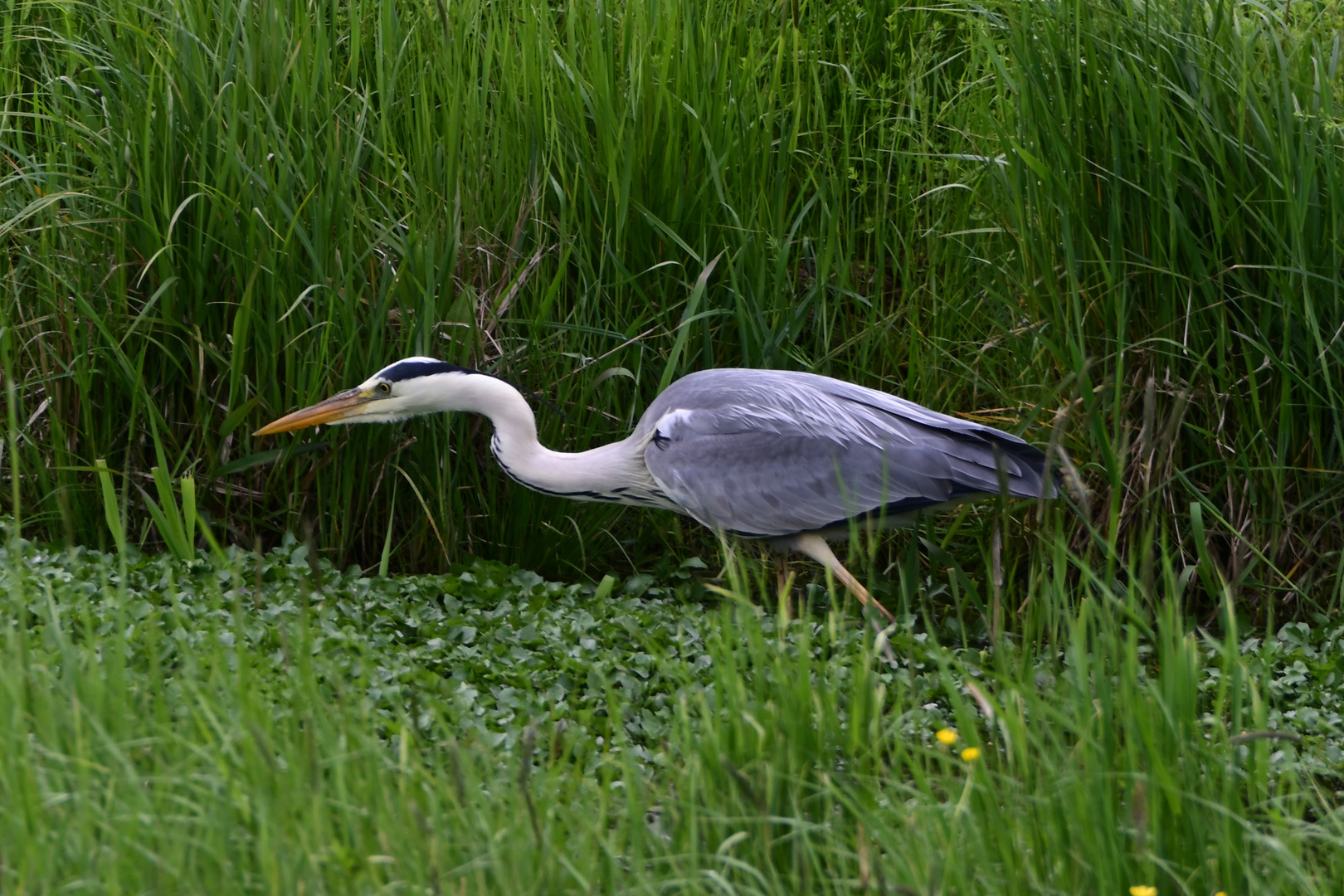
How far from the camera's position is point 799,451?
179 inches

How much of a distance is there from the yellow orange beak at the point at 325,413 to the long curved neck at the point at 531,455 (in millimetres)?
299

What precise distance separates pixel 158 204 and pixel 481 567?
1564 mm

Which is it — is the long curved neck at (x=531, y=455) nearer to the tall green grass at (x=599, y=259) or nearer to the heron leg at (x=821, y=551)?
the tall green grass at (x=599, y=259)

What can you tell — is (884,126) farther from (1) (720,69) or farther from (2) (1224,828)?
(2) (1224,828)

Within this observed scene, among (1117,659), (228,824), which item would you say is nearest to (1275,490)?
(1117,659)

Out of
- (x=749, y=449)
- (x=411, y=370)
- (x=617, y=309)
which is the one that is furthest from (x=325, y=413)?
(x=749, y=449)

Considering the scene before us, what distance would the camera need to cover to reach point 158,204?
4.49 meters

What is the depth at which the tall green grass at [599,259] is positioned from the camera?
433 centimetres

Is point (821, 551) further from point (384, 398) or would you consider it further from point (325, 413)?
point (325, 413)

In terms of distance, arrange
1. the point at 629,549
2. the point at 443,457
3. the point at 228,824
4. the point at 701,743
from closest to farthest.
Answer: the point at 228,824 → the point at 701,743 → the point at 443,457 → the point at 629,549

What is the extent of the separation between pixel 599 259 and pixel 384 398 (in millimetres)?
983

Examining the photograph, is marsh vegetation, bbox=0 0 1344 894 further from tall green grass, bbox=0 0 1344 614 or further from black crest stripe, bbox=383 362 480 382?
black crest stripe, bbox=383 362 480 382

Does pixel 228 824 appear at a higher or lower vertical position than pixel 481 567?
higher

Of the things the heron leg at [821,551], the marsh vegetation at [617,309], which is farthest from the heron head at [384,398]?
the heron leg at [821,551]
